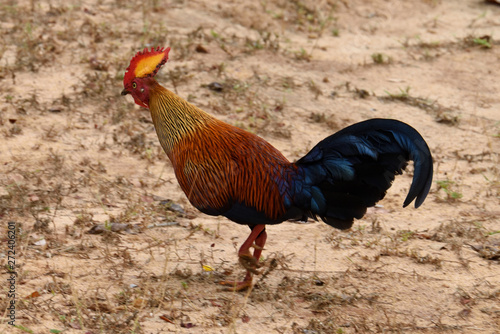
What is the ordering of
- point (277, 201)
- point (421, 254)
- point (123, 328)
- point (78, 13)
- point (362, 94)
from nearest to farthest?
point (123, 328) → point (277, 201) → point (421, 254) → point (362, 94) → point (78, 13)

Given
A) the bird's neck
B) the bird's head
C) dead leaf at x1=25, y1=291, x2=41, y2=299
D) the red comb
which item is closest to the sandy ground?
dead leaf at x1=25, y1=291, x2=41, y2=299

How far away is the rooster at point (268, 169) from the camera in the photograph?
389 cm

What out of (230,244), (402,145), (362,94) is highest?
(402,145)

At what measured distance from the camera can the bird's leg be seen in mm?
4051

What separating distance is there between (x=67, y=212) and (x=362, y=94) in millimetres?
3893

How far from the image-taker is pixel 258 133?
6547 mm

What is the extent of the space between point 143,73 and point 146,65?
0.06 m

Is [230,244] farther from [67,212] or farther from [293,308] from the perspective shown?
[67,212]

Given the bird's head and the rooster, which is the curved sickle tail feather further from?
the bird's head

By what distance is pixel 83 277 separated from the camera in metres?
4.14

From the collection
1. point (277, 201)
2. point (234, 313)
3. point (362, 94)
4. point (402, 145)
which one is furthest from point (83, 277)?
point (362, 94)

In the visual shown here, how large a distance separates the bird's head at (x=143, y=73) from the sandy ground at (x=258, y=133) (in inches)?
40.9

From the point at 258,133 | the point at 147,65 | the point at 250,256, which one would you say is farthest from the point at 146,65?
the point at 258,133

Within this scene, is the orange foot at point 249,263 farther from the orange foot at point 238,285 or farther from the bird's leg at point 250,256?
the orange foot at point 238,285
